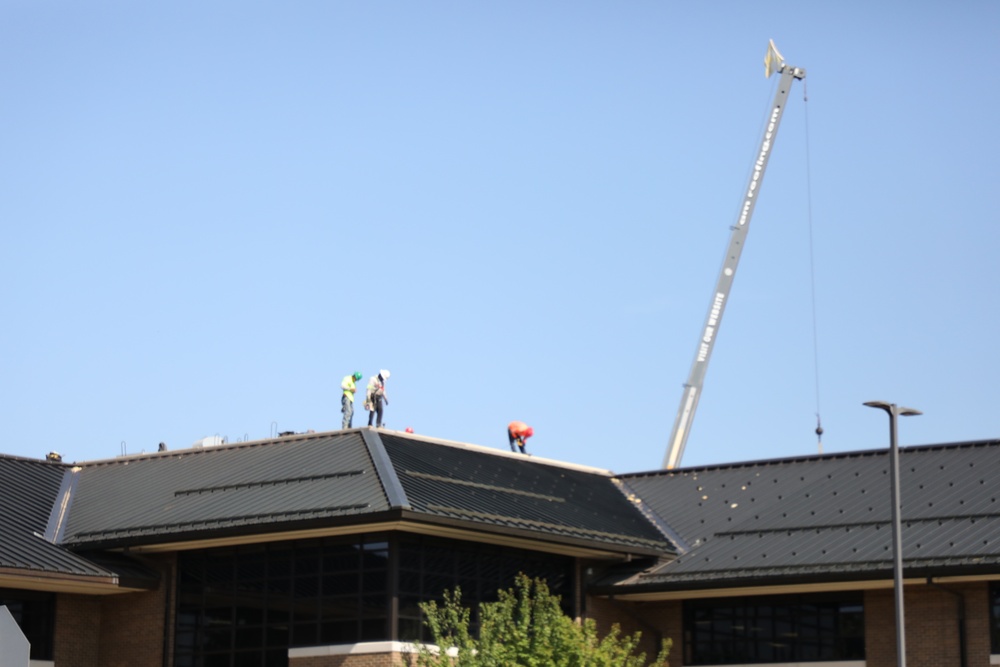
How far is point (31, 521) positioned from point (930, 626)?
1784 cm

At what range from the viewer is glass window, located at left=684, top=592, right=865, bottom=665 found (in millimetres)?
32438

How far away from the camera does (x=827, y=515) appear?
1351 inches

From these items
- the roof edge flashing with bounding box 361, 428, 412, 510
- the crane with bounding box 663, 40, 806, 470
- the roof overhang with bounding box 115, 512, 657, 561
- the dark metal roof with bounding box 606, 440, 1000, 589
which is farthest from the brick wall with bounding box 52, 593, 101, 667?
the crane with bounding box 663, 40, 806, 470

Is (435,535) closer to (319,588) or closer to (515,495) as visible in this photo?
(319,588)

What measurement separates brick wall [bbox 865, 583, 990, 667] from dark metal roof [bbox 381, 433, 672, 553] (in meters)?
4.67

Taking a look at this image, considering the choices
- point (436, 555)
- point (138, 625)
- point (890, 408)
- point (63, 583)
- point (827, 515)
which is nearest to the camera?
point (890, 408)

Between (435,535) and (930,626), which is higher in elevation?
(435,535)

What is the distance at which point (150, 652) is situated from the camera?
32750 mm

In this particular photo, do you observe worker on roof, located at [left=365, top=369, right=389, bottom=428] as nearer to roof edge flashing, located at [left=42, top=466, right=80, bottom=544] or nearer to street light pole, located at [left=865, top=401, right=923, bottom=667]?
roof edge flashing, located at [left=42, top=466, right=80, bottom=544]

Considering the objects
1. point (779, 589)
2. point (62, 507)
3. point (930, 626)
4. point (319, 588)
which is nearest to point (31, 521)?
point (62, 507)

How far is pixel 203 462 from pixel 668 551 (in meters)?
10.2

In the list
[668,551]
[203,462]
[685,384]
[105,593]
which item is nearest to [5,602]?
[105,593]

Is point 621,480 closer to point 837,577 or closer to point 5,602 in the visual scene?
point 837,577

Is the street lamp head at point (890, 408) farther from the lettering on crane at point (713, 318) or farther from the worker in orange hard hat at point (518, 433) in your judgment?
the lettering on crane at point (713, 318)
